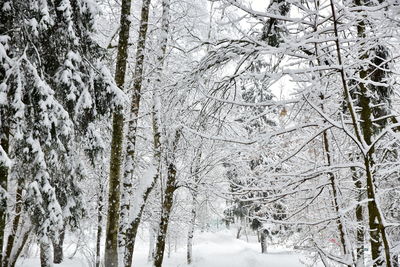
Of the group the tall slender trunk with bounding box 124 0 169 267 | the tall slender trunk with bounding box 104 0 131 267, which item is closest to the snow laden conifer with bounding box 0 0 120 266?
the tall slender trunk with bounding box 104 0 131 267

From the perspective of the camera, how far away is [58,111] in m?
6.21

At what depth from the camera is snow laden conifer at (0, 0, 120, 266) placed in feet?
19.2

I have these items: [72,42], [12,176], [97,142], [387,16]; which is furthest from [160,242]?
[387,16]

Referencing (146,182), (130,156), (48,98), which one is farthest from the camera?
(146,182)

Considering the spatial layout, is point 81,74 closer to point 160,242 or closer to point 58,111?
point 58,111

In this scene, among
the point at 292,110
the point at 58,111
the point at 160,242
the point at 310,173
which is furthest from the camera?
the point at 160,242

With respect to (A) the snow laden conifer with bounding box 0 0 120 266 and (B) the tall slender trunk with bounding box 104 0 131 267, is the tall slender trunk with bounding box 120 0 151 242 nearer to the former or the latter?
(A) the snow laden conifer with bounding box 0 0 120 266

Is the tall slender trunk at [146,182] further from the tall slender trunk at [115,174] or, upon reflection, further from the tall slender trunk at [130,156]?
the tall slender trunk at [115,174]

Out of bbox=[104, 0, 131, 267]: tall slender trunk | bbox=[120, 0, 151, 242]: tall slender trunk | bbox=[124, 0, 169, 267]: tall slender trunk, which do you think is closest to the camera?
bbox=[104, 0, 131, 267]: tall slender trunk

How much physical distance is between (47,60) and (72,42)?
917 millimetres

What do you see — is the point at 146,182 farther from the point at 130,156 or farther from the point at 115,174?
the point at 115,174

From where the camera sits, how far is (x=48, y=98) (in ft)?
19.6

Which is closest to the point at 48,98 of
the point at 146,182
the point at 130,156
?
the point at 130,156

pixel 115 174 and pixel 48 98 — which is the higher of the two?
pixel 48 98
